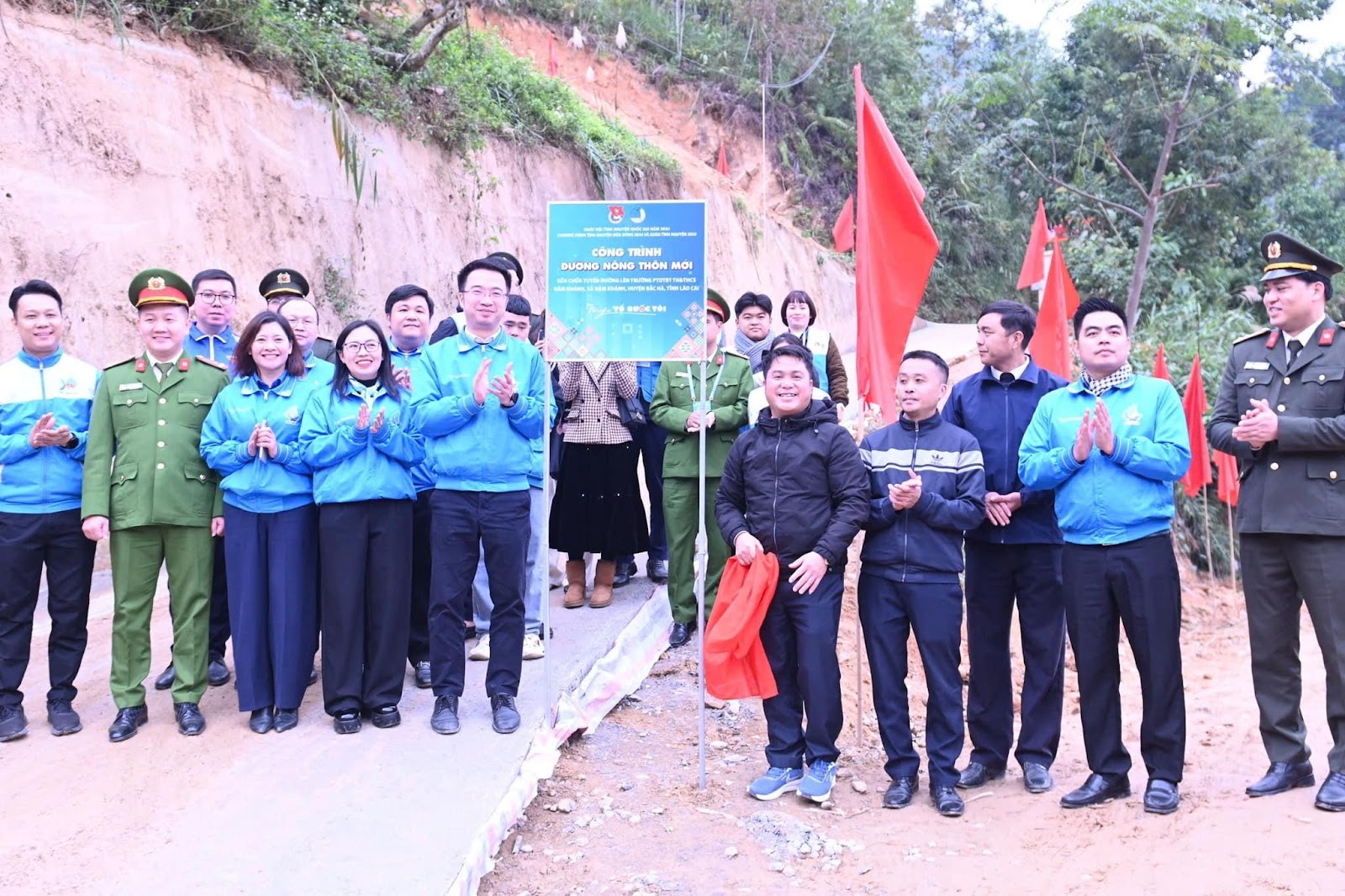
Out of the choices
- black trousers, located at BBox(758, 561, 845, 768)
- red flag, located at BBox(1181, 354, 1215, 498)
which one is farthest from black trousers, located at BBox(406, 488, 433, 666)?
red flag, located at BBox(1181, 354, 1215, 498)

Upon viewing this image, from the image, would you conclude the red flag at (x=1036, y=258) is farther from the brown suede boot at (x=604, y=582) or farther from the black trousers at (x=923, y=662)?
the black trousers at (x=923, y=662)

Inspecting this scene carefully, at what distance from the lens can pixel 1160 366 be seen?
12.2 meters

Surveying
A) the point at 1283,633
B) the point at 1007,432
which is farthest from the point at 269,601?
the point at 1283,633

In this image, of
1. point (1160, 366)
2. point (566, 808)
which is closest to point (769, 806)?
point (566, 808)

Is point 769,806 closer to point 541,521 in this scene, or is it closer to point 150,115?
point 541,521

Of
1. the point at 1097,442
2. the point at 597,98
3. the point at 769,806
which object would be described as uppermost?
the point at 597,98

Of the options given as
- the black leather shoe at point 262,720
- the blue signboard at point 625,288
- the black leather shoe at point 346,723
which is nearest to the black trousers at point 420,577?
the black leather shoe at point 346,723

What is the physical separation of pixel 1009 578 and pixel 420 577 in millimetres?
2966

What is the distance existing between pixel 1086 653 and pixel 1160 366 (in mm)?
8488

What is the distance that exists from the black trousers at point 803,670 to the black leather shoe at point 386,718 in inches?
69.0

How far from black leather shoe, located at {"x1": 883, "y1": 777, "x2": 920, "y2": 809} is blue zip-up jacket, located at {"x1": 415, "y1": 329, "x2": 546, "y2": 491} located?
2.17 metres

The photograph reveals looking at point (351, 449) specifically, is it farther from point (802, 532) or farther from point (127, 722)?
point (802, 532)

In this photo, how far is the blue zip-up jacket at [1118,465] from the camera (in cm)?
452

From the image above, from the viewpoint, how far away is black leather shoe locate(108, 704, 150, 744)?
5051 millimetres
